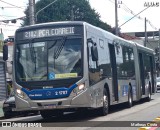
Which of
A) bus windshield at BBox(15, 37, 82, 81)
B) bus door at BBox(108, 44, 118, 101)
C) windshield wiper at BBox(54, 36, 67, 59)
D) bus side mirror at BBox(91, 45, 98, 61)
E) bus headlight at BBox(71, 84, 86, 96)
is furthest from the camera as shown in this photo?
bus door at BBox(108, 44, 118, 101)

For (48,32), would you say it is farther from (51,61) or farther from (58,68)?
(58,68)

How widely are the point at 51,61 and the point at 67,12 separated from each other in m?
62.0

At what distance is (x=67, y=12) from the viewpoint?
77562 mm

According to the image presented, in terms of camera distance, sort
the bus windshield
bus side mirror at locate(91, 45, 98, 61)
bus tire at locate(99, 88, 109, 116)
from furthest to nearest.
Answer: bus tire at locate(99, 88, 109, 116) → bus side mirror at locate(91, 45, 98, 61) → the bus windshield

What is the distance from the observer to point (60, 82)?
15922mm

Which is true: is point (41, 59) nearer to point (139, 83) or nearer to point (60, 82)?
point (60, 82)

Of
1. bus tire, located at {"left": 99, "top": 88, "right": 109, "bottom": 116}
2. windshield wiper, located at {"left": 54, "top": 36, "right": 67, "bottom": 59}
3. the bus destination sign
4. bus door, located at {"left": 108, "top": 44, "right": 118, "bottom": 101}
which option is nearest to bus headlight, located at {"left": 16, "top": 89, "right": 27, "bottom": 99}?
windshield wiper, located at {"left": 54, "top": 36, "right": 67, "bottom": 59}

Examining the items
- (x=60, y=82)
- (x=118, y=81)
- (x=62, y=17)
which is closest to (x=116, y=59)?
(x=118, y=81)

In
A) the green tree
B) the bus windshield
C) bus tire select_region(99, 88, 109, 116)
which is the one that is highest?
the green tree

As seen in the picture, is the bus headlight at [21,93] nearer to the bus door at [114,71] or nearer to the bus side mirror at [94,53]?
the bus side mirror at [94,53]

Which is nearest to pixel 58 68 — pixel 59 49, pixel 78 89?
pixel 59 49

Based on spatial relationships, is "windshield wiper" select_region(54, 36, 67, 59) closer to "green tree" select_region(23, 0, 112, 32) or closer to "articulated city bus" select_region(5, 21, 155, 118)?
"articulated city bus" select_region(5, 21, 155, 118)

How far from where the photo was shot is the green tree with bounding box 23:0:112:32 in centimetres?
7581

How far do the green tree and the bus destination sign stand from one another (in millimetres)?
57870
